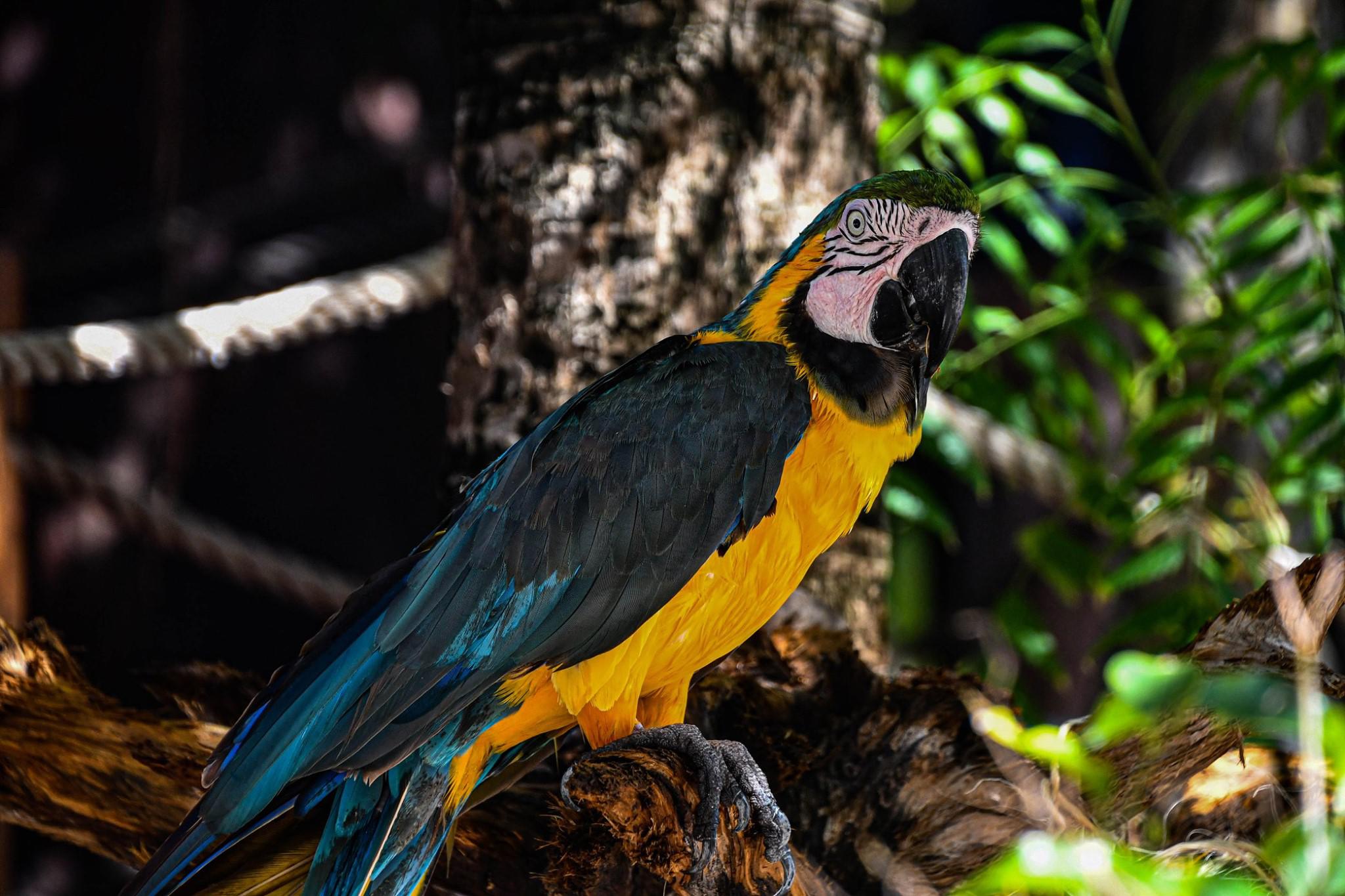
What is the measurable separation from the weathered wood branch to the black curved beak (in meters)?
0.42

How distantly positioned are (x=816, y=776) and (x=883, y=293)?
0.60 metres

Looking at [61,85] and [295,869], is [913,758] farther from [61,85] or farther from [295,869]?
[61,85]

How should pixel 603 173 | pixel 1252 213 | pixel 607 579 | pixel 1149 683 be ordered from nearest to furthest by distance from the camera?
pixel 1149 683
pixel 607 579
pixel 603 173
pixel 1252 213

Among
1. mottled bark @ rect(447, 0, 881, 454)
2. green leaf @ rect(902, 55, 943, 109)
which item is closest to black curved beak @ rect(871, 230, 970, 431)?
mottled bark @ rect(447, 0, 881, 454)

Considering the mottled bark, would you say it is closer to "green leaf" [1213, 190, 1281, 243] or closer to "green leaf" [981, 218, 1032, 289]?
"green leaf" [981, 218, 1032, 289]

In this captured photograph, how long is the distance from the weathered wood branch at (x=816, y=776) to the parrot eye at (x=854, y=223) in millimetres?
537

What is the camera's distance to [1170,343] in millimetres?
2072

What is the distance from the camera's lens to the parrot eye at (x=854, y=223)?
54.2 inches

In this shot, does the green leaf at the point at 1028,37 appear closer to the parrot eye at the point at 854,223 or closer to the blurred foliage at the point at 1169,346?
the blurred foliage at the point at 1169,346

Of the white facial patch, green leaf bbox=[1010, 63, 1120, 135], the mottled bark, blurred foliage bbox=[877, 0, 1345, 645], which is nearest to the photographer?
the white facial patch

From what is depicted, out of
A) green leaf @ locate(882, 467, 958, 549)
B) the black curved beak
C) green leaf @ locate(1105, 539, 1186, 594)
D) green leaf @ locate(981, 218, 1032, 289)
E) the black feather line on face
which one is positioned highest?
the black feather line on face

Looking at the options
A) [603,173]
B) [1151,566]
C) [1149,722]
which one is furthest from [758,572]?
[1151,566]

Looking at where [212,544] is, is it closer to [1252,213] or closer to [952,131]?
[952,131]

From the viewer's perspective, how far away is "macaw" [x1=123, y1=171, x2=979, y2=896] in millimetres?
1230
